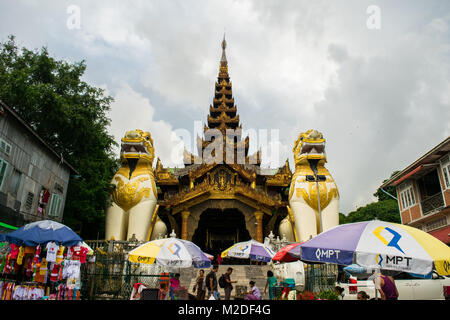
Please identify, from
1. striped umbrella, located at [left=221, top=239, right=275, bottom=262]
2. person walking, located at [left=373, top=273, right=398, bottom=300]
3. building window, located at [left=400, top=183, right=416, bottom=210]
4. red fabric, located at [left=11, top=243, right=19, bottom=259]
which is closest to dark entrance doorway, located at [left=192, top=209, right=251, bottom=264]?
building window, located at [left=400, top=183, right=416, bottom=210]

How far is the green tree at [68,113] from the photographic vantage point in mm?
15211

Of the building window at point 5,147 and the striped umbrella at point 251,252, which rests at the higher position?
the building window at point 5,147

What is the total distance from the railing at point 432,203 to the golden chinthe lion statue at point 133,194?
44.9ft

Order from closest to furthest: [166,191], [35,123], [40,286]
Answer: [40,286], [35,123], [166,191]

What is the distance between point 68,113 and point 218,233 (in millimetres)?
15427

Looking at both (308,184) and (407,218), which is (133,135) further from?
(407,218)

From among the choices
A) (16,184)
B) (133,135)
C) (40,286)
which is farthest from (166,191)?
(40,286)

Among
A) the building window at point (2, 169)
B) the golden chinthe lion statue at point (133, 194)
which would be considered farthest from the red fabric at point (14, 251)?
the golden chinthe lion statue at point (133, 194)

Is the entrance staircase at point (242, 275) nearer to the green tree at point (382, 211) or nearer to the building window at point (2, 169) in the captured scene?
the building window at point (2, 169)

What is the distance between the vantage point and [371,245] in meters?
4.98

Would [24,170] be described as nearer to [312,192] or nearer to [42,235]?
[42,235]

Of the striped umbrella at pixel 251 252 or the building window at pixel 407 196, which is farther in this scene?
the building window at pixel 407 196

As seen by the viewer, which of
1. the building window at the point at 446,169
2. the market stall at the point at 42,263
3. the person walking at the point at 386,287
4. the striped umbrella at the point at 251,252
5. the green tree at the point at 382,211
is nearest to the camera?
the person walking at the point at 386,287
